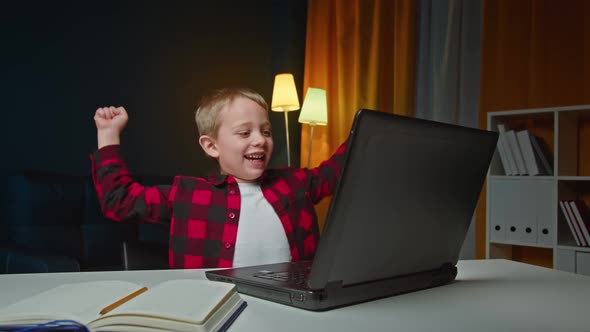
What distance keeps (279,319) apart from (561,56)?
8.87 ft

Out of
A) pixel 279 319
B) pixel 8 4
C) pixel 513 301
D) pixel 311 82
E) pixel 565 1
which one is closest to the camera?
pixel 279 319

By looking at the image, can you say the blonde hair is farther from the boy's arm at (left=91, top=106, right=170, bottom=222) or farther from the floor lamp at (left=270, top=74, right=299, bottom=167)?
the floor lamp at (left=270, top=74, right=299, bottom=167)

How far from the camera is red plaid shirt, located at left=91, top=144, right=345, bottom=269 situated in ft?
3.90

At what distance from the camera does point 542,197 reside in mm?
2521

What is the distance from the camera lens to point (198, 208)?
130 cm

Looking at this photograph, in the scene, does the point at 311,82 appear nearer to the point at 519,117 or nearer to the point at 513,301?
the point at 519,117

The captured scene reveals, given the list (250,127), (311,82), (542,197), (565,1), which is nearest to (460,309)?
(250,127)

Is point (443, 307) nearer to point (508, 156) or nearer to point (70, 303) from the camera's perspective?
point (70, 303)

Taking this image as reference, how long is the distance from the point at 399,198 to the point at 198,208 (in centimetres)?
72

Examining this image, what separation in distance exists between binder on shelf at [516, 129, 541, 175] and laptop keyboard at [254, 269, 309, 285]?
2.10 meters

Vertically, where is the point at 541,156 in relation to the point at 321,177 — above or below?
above

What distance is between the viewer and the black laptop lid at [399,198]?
0.62m

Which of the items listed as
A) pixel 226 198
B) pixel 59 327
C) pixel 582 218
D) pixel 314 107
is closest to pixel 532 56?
pixel 582 218

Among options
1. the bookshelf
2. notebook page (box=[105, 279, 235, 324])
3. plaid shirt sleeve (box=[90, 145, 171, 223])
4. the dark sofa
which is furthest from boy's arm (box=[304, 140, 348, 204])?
the bookshelf
